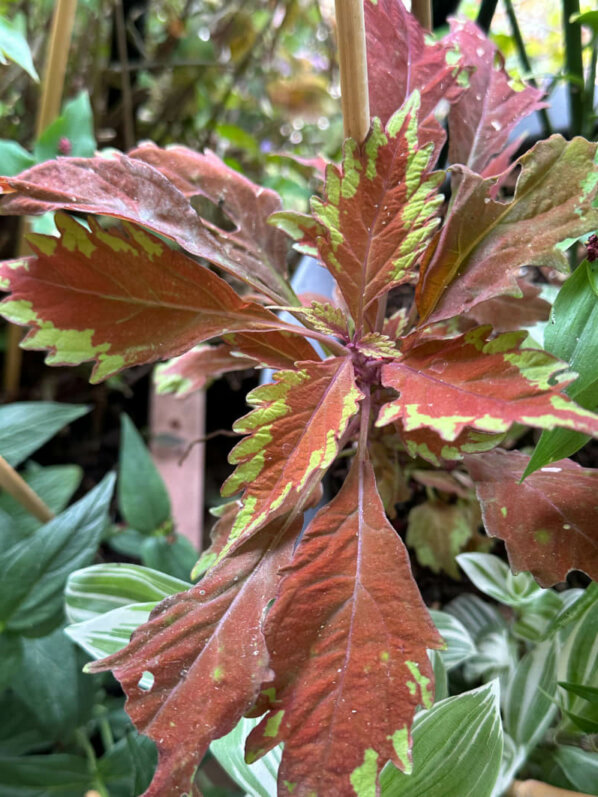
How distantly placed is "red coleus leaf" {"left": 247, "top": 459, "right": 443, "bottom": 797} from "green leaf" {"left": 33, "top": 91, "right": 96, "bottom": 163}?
0.51 m

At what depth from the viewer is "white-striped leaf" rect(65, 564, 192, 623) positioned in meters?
0.49

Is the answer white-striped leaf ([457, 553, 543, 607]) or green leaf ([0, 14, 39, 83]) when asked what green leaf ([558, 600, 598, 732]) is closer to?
white-striped leaf ([457, 553, 543, 607])

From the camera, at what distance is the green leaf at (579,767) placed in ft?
1.44

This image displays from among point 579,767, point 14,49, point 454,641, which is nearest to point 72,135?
point 14,49

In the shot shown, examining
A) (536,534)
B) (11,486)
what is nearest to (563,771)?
(536,534)

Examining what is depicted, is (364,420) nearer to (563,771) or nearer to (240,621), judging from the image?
(240,621)

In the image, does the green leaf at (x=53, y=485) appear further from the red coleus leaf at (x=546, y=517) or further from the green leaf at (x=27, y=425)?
the red coleus leaf at (x=546, y=517)

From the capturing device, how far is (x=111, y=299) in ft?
1.32

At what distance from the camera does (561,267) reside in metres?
0.35

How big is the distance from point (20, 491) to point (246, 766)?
11.4 inches

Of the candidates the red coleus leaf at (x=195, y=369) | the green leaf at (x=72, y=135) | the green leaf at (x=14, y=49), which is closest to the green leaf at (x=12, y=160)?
the green leaf at (x=72, y=135)

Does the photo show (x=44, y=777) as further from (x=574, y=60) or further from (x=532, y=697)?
(x=574, y=60)

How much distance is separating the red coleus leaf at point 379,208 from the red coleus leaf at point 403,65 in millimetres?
89

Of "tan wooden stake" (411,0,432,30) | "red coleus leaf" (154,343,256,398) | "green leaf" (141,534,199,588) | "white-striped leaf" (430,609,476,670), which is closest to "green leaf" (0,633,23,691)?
"green leaf" (141,534,199,588)
